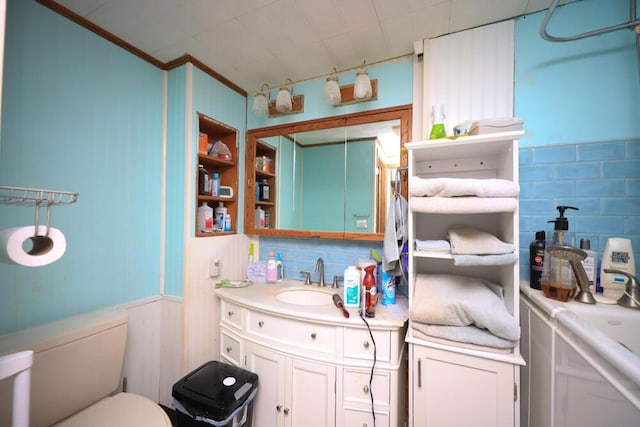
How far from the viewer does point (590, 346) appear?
0.63 m

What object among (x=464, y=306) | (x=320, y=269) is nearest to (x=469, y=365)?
(x=464, y=306)

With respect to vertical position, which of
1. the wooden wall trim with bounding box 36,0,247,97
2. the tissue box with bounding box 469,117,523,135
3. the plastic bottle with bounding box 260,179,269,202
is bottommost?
the plastic bottle with bounding box 260,179,269,202

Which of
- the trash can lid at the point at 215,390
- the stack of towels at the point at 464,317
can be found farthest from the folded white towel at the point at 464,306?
the trash can lid at the point at 215,390

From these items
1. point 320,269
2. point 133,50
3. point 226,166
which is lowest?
point 320,269

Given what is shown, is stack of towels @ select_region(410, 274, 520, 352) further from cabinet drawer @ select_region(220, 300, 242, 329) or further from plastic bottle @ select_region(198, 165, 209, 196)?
plastic bottle @ select_region(198, 165, 209, 196)

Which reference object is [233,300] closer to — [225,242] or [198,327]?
[198,327]

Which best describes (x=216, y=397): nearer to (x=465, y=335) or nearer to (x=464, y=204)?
(x=465, y=335)

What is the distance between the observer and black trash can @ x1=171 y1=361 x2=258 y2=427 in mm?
1070

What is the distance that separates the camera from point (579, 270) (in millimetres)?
891

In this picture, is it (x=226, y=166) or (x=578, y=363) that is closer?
(x=578, y=363)

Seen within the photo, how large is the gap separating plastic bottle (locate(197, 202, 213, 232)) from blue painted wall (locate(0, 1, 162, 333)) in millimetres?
244

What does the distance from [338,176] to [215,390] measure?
4.39ft

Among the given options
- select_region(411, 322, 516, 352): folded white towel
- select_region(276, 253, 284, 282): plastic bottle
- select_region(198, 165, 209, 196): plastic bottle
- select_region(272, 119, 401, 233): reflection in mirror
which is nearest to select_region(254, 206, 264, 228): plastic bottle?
select_region(272, 119, 401, 233): reflection in mirror

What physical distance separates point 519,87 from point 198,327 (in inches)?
86.9
